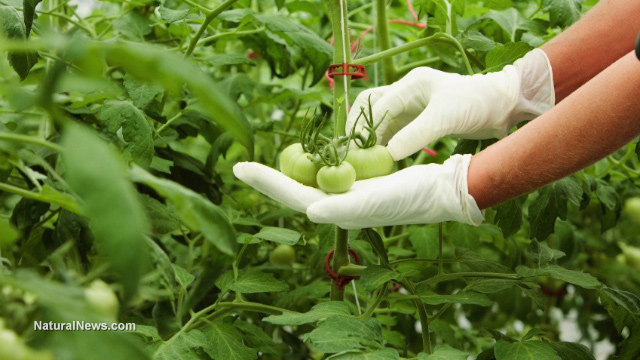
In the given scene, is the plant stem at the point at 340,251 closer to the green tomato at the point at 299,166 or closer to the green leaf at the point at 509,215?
the green tomato at the point at 299,166

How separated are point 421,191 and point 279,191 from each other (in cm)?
22

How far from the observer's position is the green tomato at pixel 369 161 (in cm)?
105

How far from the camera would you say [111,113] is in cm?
98

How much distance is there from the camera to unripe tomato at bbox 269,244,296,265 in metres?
1.46

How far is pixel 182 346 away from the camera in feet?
2.85

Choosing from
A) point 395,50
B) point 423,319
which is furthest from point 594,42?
point 423,319

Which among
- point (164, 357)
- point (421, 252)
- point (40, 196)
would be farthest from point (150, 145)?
point (421, 252)

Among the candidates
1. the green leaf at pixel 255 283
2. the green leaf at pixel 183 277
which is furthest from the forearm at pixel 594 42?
the green leaf at pixel 183 277

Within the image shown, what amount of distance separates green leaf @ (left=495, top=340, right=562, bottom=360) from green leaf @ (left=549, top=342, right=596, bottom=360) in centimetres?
10

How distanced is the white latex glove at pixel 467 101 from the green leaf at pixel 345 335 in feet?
1.17

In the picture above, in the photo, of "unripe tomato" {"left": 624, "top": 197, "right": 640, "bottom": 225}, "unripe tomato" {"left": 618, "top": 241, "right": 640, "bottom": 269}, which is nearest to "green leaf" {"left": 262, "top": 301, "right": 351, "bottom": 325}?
"unripe tomato" {"left": 624, "top": 197, "right": 640, "bottom": 225}

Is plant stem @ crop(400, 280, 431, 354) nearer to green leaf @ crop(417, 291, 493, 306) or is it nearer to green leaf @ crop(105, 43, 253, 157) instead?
green leaf @ crop(417, 291, 493, 306)

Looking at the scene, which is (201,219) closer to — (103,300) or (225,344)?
(103,300)

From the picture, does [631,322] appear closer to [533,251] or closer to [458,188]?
[533,251]
